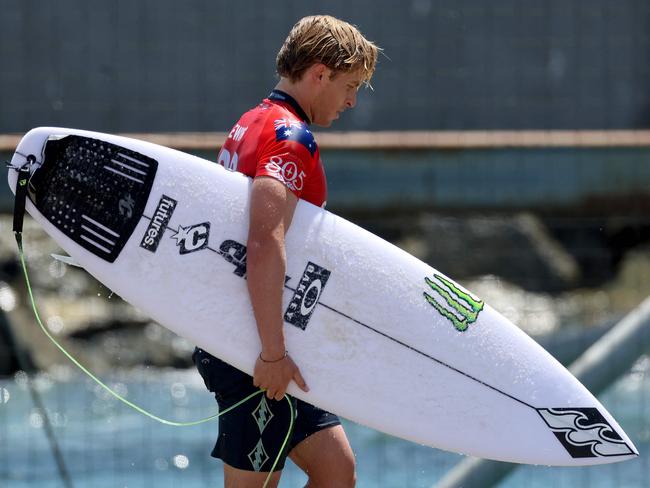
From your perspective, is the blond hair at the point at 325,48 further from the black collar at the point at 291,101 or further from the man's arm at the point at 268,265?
the man's arm at the point at 268,265

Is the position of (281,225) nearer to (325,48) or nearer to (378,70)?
(325,48)

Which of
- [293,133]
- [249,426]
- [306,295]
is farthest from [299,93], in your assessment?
[249,426]

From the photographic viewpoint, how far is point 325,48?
2863 mm

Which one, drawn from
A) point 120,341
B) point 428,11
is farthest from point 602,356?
point 428,11

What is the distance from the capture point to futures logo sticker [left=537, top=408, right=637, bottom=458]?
3.12 meters

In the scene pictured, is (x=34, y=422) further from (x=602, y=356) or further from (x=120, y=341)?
(x=602, y=356)

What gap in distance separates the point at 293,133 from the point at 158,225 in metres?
0.44

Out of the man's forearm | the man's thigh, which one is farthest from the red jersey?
the man's thigh

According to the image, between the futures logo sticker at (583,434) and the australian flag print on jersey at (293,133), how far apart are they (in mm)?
936

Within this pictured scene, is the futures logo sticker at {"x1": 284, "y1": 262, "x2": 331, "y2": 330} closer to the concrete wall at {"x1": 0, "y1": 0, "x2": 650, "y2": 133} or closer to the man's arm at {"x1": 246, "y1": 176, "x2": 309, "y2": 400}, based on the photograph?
the man's arm at {"x1": 246, "y1": 176, "x2": 309, "y2": 400}

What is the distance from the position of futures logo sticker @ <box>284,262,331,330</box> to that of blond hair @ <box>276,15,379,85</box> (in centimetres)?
47

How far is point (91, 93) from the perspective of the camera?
9195 mm

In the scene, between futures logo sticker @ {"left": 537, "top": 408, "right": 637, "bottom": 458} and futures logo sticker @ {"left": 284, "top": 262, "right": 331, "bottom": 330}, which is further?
futures logo sticker @ {"left": 537, "top": 408, "right": 637, "bottom": 458}

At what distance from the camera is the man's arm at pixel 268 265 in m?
2.70
